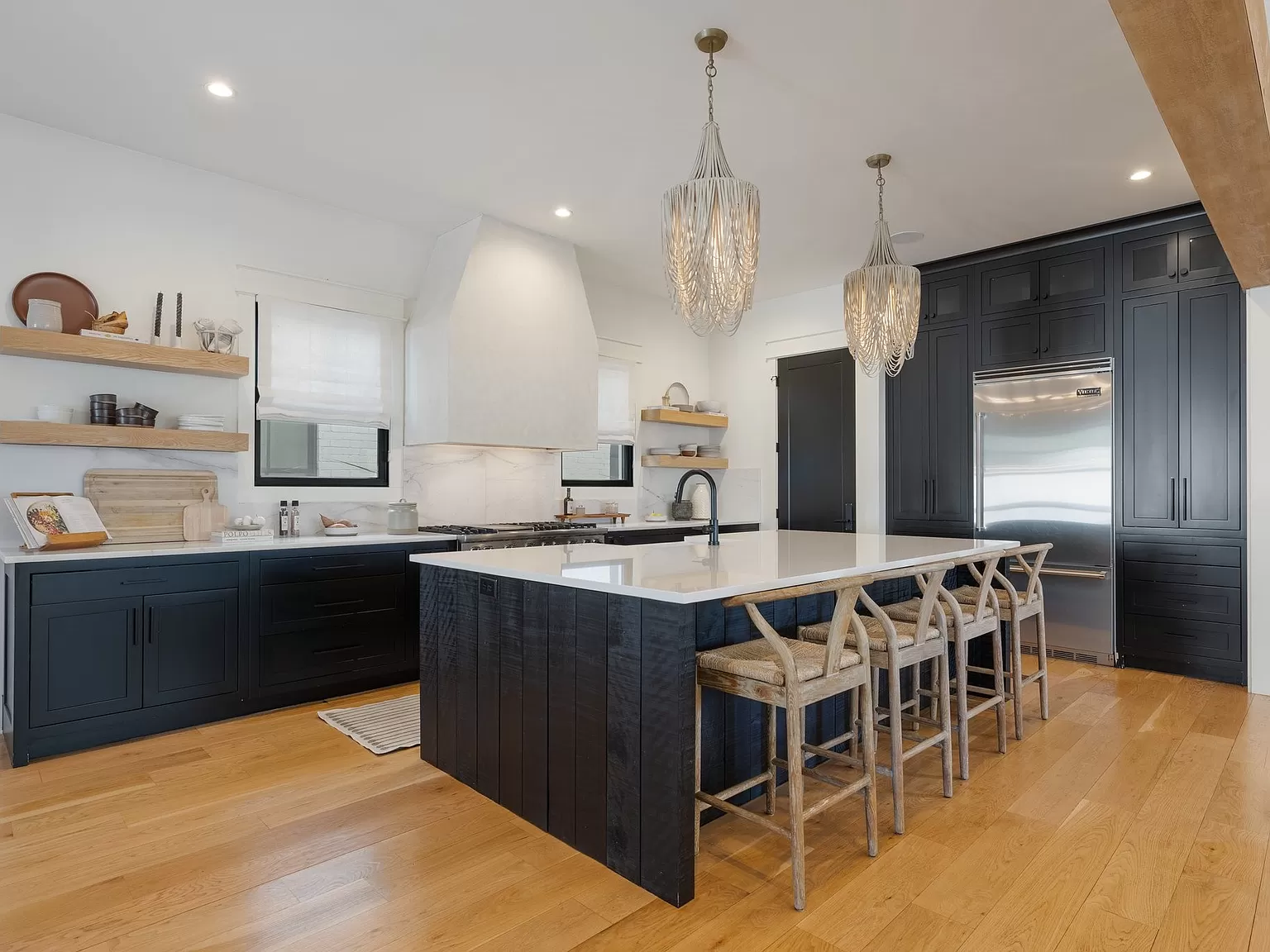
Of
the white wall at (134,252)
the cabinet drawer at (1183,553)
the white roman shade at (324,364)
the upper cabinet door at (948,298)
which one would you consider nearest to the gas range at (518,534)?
the white wall at (134,252)

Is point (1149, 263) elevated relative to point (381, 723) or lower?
elevated

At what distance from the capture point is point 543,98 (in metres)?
3.22

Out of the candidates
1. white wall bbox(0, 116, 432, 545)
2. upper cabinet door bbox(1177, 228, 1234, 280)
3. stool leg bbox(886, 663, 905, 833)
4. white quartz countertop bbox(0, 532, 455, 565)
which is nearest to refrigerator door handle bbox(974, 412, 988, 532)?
upper cabinet door bbox(1177, 228, 1234, 280)

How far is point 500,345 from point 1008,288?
359cm

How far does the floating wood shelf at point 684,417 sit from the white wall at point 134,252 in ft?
8.72

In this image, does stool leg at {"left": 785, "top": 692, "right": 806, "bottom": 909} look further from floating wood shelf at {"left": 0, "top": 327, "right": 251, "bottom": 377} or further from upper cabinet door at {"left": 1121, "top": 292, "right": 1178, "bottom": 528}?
upper cabinet door at {"left": 1121, "top": 292, "right": 1178, "bottom": 528}

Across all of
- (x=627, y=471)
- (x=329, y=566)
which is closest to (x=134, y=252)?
(x=329, y=566)

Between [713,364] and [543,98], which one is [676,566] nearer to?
[543,98]

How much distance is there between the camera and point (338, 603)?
3.90 meters

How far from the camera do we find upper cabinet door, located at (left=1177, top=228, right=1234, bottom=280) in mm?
4293

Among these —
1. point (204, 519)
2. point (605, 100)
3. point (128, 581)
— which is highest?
point (605, 100)

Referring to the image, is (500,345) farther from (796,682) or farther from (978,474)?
(978,474)

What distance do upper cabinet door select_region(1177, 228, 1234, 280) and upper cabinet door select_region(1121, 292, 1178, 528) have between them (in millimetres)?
161

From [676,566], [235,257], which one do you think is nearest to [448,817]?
[676,566]
